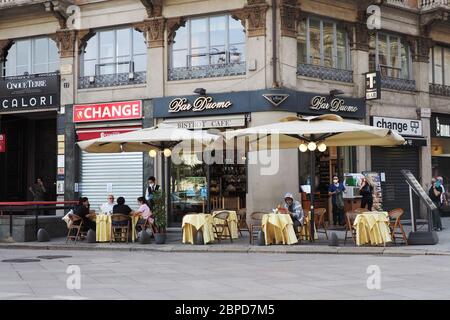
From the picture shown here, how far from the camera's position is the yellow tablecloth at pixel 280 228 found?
49.5 feet

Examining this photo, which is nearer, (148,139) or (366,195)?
(148,139)

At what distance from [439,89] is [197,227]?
46.5ft

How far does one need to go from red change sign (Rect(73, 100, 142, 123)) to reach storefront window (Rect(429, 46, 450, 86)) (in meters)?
12.2

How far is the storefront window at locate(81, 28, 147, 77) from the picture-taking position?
71.5 feet

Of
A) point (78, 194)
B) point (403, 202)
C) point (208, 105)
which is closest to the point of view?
point (208, 105)

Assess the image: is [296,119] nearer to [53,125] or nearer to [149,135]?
[149,135]

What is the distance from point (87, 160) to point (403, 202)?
40.2ft

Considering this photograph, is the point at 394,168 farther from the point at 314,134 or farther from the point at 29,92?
the point at 29,92

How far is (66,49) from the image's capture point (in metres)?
22.7

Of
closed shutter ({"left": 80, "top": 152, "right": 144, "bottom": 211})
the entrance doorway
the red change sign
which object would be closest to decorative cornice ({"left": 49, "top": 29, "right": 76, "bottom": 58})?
the red change sign

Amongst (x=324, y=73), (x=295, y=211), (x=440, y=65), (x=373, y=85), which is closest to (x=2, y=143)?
(x=324, y=73)

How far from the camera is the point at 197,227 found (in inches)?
620

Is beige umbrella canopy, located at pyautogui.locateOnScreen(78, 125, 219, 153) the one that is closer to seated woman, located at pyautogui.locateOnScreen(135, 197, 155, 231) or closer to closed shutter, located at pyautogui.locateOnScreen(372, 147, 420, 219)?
seated woman, located at pyautogui.locateOnScreen(135, 197, 155, 231)
